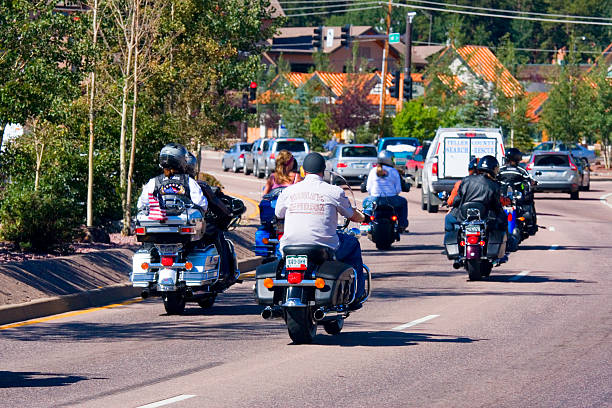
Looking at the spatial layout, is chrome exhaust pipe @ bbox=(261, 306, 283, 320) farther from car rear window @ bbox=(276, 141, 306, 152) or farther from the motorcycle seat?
car rear window @ bbox=(276, 141, 306, 152)

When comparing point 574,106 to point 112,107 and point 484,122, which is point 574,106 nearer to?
point 484,122

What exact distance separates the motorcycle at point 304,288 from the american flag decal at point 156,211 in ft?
6.64

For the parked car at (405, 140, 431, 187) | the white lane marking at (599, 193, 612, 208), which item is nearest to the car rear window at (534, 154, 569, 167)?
the white lane marking at (599, 193, 612, 208)

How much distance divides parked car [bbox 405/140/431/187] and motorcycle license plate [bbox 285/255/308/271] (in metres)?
34.7

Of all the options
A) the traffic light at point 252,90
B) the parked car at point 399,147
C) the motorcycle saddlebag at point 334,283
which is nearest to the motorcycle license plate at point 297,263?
the motorcycle saddlebag at point 334,283

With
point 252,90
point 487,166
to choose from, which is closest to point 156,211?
point 487,166

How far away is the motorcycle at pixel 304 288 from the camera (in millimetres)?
11195

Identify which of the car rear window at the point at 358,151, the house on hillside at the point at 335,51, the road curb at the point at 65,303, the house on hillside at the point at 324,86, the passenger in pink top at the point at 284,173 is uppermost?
the house on hillside at the point at 335,51

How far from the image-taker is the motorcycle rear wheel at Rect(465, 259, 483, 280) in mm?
17688

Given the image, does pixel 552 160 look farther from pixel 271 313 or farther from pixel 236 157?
pixel 271 313

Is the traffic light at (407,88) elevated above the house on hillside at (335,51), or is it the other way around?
the house on hillside at (335,51)

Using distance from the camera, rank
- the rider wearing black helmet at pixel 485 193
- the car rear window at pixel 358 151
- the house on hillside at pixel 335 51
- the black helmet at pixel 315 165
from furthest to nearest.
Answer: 1. the house on hillside at pixel 335 51
2. the car rear window at pixel 358 151
3. the rider wearing black helmet at pixel 485 193
4. the black helmet at pixel 315 165

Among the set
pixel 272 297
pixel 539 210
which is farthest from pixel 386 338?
pixel 539 210

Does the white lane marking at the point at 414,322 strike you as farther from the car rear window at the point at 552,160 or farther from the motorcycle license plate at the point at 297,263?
the car rear window at the point at 552,160
